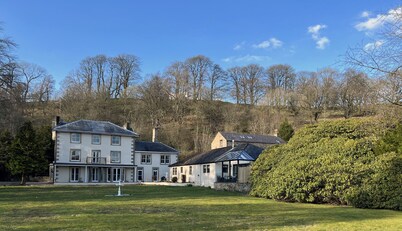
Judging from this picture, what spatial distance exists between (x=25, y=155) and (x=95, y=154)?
28.6 ft

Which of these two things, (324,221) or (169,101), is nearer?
(324,221)

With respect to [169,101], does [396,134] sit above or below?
below

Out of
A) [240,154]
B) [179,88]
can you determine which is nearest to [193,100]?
[179,88]

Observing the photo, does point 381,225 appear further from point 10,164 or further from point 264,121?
point 264,121

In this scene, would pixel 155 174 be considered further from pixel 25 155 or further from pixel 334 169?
pixel 334 169

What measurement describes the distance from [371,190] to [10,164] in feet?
121

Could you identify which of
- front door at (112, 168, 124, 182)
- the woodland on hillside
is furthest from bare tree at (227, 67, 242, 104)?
front door at (112, 168, 124, 182)

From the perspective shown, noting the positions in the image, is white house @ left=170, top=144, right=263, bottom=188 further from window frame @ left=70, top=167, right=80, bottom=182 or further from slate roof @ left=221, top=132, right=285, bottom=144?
slate roof @ left=221, top=132, right=285, bottom=144

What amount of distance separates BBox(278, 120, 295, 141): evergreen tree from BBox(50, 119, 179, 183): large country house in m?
21.5

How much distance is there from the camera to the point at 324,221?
10.5m

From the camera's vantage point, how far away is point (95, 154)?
4672cm

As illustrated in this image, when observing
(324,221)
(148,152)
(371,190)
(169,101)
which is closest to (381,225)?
(324,221)

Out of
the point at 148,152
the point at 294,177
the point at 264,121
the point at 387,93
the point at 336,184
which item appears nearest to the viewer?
the point at 387,93

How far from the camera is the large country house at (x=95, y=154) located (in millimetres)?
44463
